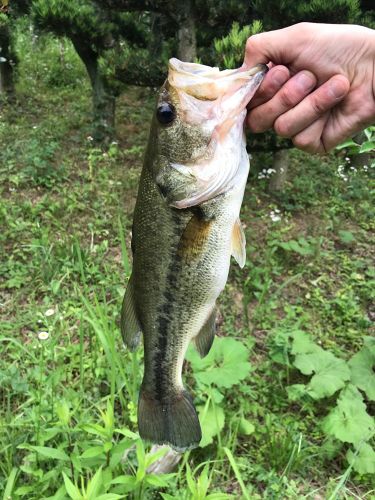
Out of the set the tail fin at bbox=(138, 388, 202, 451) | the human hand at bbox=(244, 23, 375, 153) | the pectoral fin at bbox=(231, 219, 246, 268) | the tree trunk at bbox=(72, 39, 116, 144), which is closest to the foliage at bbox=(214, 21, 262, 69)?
the human hand at bbox=(244, 23, 375, 153)

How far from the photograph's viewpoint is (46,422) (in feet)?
7.34

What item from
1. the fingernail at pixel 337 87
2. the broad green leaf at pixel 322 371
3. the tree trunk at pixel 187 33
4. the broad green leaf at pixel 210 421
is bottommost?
the broad green leaf at pixel 322 371

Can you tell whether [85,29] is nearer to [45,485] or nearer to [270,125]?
[270,125]

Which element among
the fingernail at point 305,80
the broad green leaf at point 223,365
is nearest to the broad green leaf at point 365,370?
the broad green leaf at point 223,365

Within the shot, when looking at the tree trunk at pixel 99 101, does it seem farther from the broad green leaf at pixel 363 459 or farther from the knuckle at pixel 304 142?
the broad green leaf at pixel 363 459

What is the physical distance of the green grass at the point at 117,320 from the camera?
2.18 m

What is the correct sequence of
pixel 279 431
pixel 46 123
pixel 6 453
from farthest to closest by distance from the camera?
pixel 46 123, pixel 279 431, pixel 6 453

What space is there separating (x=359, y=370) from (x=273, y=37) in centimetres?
220

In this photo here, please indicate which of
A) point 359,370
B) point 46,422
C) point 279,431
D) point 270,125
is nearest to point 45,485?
point 46,422

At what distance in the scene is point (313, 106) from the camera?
1682mm

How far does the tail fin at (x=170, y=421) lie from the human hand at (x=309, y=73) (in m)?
1.05

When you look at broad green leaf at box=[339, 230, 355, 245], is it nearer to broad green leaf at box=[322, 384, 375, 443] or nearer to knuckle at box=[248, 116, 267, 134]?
broad green leaf at box=[322, 384, 375, 443]

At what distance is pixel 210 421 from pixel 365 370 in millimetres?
1125

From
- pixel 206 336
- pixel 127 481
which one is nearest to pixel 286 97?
pixel 206 336
